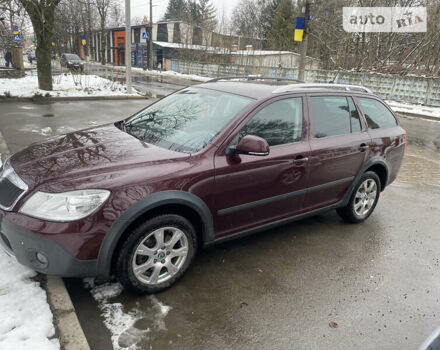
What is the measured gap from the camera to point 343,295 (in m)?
3.13

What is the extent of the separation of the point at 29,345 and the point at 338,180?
3.26m

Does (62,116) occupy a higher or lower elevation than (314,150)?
lower

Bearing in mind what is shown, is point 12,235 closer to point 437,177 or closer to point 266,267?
point 266,267

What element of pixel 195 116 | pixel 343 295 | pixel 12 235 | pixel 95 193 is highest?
pixel 195 116

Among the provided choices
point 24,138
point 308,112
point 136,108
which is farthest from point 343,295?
point 136,108

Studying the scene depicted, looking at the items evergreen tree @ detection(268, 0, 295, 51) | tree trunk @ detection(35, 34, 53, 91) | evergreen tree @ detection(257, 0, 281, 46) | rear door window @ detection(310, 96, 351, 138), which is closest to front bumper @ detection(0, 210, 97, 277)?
rear door window @ detection(310, 96, 351, 138)

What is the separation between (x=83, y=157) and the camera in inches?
113

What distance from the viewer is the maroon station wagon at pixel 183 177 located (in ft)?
8.11

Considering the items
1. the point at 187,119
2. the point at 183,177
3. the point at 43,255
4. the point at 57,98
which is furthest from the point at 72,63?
the point at 43,255

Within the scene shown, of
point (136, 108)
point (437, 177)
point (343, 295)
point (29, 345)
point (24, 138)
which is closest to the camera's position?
point (29, 345)

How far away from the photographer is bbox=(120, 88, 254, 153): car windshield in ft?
10.4

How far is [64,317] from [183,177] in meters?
1.28

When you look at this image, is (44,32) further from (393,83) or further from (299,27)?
(393,83)


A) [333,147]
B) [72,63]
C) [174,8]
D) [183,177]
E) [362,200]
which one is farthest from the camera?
[174,8]
